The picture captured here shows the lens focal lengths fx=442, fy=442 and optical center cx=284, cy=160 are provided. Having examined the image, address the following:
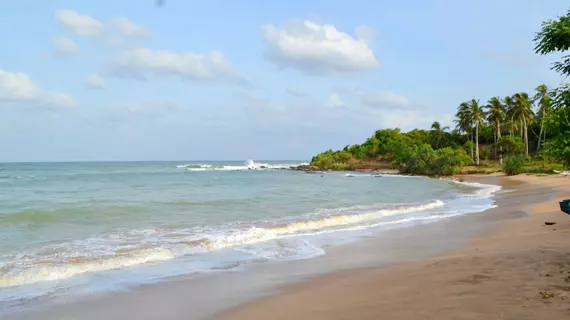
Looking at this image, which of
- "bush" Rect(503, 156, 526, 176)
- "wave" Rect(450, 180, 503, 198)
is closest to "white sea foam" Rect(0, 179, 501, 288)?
"wave" Rect(450, 180, 503, 198)

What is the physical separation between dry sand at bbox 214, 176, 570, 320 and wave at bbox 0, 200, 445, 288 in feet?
11.5

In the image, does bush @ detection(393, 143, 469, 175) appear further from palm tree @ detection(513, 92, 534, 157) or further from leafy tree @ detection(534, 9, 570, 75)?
leafy tree @ detection(534, 9, 570, 75)

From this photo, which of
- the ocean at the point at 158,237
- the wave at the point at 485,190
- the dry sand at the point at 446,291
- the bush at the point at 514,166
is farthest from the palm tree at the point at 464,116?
the dry sand at the point at 446,291

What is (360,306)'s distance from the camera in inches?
256

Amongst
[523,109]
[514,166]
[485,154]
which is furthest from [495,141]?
[514,166]

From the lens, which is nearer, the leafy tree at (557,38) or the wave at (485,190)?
the leafy tree at (557,38)

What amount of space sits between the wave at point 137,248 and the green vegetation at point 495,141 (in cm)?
659

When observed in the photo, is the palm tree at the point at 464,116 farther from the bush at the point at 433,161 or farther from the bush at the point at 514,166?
the bush at the point at 514,166

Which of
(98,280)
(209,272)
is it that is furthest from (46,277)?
(209,272)

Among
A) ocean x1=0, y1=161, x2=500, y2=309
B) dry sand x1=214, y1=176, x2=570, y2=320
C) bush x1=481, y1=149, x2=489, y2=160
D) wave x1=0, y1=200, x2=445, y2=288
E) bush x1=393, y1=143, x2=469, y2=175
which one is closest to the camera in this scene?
dry sand x1=214, y1=176, x2=570, y2=320

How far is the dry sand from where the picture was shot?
19.2ft

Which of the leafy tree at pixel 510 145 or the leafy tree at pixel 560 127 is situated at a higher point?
the leafy tree at pixel 510 145

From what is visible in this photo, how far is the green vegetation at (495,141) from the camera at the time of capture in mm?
7246

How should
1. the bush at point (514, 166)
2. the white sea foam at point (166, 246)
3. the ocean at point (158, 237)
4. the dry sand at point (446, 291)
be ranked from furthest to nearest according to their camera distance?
the bush at point (514, 166) → the white sea foam at point (166, 246) → the ocean at point (158, 237) → the dry sand at point (446, 291)
